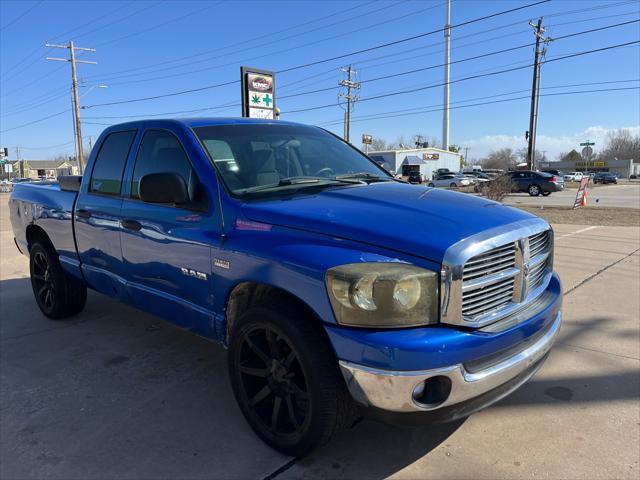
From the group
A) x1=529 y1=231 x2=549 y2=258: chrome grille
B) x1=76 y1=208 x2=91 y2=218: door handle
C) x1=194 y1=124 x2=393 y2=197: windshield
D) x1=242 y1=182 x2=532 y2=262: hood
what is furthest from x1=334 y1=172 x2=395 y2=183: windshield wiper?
x1=76 y1=208 x2=91 y2=218: door handle

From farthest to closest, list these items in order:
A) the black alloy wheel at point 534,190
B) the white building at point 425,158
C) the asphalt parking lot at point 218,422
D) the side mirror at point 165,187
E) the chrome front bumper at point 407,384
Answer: the white building at point 425,158, the black alloy wheel at point 534,190, the side mirror at point 165,187, the asphalt parking lot at point 218,422, the chrome front bumper at point 407,384

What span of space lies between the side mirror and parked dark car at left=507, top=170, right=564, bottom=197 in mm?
29516

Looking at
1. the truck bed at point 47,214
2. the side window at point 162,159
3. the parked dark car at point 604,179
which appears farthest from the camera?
the parked dark car at point 604,179

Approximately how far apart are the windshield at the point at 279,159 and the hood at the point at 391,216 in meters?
0.29

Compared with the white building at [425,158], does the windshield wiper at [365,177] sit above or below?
below

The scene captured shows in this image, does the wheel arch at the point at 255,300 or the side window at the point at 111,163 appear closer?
the wheel arch at the point at 255,300

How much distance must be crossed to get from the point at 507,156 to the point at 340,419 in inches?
6108

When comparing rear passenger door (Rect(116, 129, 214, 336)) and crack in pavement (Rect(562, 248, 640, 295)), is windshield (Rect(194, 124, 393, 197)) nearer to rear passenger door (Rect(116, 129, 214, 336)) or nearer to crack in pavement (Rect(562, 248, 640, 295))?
rear passenger door (Rect(116, 129, 214, 336))

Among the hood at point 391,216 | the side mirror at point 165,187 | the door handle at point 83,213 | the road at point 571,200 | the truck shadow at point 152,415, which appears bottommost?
the road at point 571,200

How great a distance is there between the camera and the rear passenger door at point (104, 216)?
3854 mm

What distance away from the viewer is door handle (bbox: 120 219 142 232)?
137 inches

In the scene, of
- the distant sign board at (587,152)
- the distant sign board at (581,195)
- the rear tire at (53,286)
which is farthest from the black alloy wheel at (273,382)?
the distant sign board at (587,152)

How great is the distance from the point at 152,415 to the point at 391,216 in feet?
6.69

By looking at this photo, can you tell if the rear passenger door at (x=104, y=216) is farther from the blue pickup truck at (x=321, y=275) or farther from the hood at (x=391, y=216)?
the hood at (x=391, y=216)
